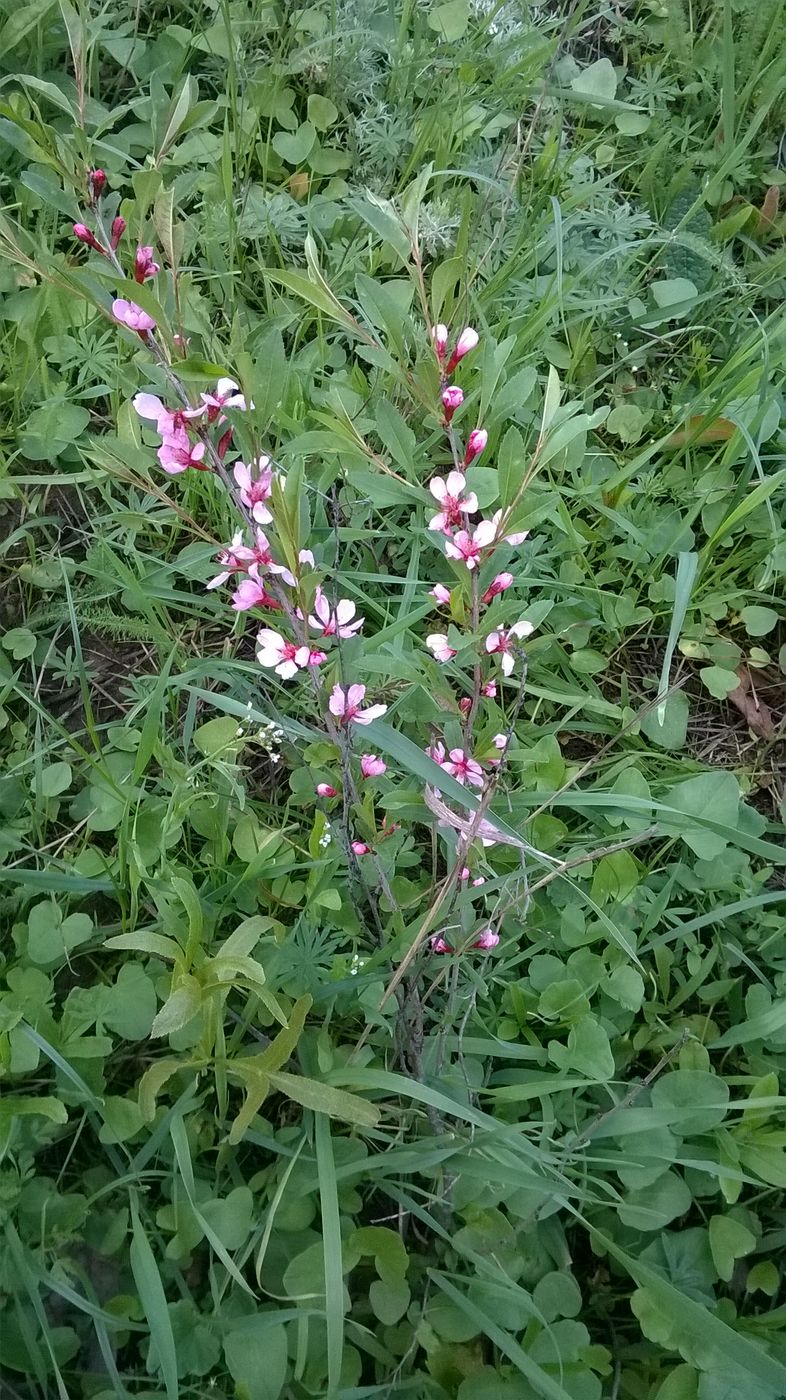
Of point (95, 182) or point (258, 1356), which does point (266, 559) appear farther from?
point (258, 1356)

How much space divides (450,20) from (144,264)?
1.78 metres

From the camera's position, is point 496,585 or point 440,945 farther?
point 440,945

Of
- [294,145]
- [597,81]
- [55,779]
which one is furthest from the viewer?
[597,81]

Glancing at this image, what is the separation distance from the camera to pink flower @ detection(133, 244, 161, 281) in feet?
3.10

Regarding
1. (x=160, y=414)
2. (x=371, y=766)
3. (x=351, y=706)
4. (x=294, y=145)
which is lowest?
(x=371, y=766)

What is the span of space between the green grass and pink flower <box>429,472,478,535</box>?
0.20 feet

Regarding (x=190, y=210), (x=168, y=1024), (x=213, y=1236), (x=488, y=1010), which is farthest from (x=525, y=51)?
(x=213, y=1236)

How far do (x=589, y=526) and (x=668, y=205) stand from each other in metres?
0.92

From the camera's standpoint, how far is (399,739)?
1.13 m

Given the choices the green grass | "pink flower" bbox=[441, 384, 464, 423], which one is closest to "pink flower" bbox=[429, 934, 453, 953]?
the green grass

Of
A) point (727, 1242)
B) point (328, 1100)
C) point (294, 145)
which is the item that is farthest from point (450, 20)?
point (727, 1242)

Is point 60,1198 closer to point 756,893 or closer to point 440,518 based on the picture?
point 440,518

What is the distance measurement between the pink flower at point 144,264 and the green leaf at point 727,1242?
1.58m

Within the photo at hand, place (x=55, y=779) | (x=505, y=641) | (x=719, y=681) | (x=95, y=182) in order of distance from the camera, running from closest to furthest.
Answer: (x=95, y=182), (x=505, y=641), (x=55, y=779), (x=719, y=681)
